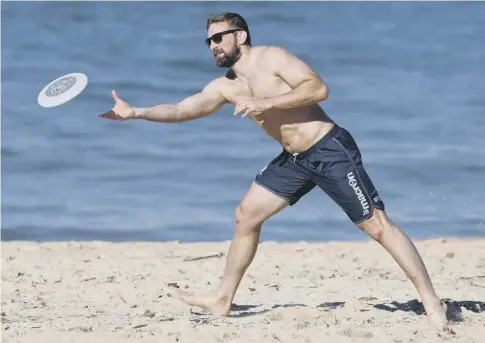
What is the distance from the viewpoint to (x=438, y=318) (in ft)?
24.5

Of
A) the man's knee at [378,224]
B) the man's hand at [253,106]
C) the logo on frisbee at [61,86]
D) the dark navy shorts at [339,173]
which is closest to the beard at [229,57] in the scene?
the man's hand at [253,106]

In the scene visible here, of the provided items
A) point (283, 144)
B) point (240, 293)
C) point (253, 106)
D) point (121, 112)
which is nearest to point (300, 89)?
point (253, 106)

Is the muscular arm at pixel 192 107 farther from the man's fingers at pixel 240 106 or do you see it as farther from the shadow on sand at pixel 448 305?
the shadow on sand at pixel 448 305

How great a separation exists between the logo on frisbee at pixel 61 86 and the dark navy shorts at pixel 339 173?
4.28 ft

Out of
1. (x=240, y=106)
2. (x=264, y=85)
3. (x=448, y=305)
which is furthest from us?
(x=448, y=305)

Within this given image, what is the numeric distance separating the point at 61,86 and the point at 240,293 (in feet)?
5.70

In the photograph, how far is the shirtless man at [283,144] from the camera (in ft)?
24.5

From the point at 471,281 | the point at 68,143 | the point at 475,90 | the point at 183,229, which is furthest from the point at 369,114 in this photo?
the point at 471,281

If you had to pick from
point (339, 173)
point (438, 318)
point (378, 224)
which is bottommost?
point (438, 318)

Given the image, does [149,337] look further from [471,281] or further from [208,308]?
[471,281]

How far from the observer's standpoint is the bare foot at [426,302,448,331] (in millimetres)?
7422

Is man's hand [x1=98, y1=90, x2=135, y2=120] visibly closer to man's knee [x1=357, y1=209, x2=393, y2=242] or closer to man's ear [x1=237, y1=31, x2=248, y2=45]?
man's ear [x1=237, y1=31, x2=248, y2=45]

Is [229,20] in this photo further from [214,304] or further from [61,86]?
[214,304]

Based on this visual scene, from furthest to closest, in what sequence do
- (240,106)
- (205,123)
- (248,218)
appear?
(205,123), (248,218), (240,106)
